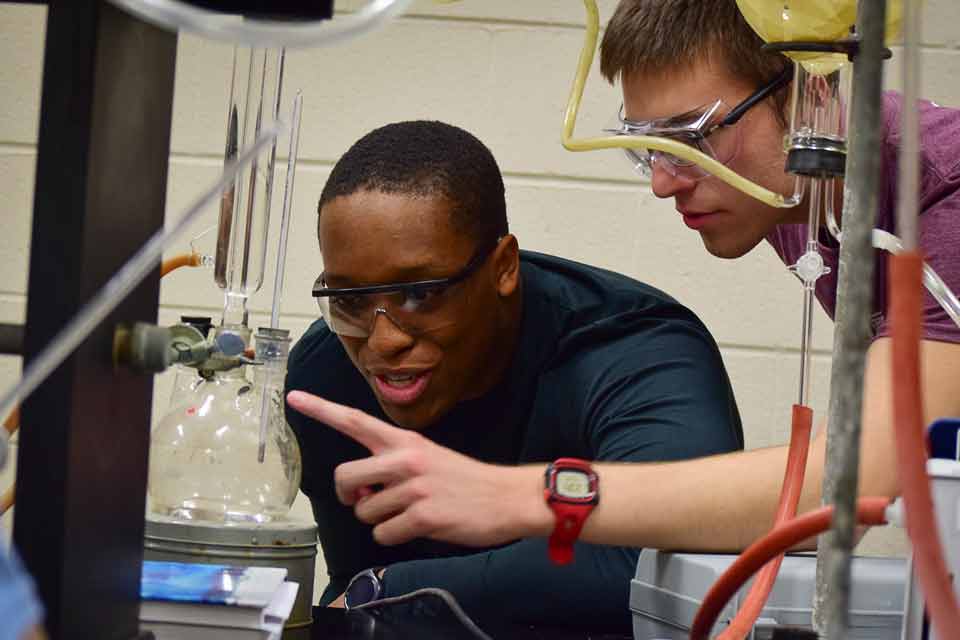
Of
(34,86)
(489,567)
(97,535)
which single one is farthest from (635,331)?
(34,86)

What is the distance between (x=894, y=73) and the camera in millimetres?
2318

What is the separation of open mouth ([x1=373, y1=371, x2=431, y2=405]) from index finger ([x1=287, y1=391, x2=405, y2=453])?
1.93ft

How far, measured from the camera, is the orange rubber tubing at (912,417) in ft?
1.40

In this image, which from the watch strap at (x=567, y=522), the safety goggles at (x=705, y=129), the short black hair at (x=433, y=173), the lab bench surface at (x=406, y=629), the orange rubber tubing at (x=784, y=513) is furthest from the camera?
the short black hair at (x=433, y=173)

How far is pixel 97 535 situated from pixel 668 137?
3.03 ft

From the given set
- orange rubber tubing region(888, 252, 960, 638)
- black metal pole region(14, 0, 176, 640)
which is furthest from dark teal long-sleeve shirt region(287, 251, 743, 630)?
orange rubber tubing region(888, 252, 960, 638)

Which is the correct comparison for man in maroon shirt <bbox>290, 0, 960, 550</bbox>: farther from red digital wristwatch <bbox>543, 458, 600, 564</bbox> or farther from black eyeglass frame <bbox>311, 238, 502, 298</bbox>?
black eyeglass frame <bbox>311, 238, 502, 298</bbox>

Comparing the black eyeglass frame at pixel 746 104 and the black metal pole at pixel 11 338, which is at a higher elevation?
the black eyeglass frame at pixel 746 104

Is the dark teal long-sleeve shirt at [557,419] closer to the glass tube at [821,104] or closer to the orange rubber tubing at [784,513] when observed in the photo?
the orange rubber tubing at [784,513]

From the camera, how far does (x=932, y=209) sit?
1.25m

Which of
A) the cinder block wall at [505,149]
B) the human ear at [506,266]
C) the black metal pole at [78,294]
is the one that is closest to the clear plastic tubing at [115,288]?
the black metal pole at [78,294]

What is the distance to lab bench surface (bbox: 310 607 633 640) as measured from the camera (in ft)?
3.33

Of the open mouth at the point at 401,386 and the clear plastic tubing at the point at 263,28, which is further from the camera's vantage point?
the open mouth at the point at 401,386

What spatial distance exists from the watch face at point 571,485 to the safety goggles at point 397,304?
20.4 inches
